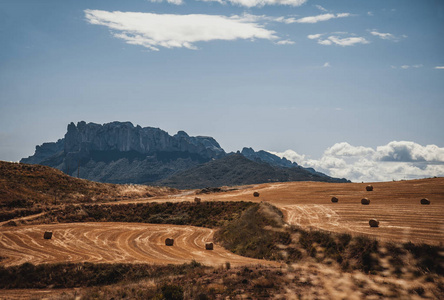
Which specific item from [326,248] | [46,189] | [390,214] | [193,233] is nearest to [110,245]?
[193,233]

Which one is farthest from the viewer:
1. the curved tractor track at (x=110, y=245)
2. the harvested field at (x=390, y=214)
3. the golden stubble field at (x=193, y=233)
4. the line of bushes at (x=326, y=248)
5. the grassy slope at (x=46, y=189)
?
the grassy slope at (x=46, y=189)

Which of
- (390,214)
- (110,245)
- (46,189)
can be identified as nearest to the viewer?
(390,214)

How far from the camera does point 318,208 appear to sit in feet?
127

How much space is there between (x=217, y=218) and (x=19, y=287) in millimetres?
29712

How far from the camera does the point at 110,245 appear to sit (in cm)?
3300

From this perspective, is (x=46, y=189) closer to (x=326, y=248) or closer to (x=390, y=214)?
(x=326, y=248)

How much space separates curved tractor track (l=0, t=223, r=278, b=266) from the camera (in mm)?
27109

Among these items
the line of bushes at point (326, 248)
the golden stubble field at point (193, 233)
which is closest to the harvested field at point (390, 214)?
the golden stubble field at point (193, 233)

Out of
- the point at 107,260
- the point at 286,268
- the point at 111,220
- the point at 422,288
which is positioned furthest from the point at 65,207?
the point at 422,288

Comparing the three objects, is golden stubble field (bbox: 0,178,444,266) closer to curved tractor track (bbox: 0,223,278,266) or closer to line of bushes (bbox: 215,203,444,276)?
curved tractor track (bbox: 0,223,278,266)

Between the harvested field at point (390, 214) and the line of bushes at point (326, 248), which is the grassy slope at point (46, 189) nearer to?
the line of bushes at point (326, 248)

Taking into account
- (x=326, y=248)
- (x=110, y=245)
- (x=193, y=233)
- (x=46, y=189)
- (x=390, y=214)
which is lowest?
(x=193, y=233)

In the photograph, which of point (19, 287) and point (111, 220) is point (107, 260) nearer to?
point (19, 287)

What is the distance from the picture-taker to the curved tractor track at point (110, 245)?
27.1 meters
